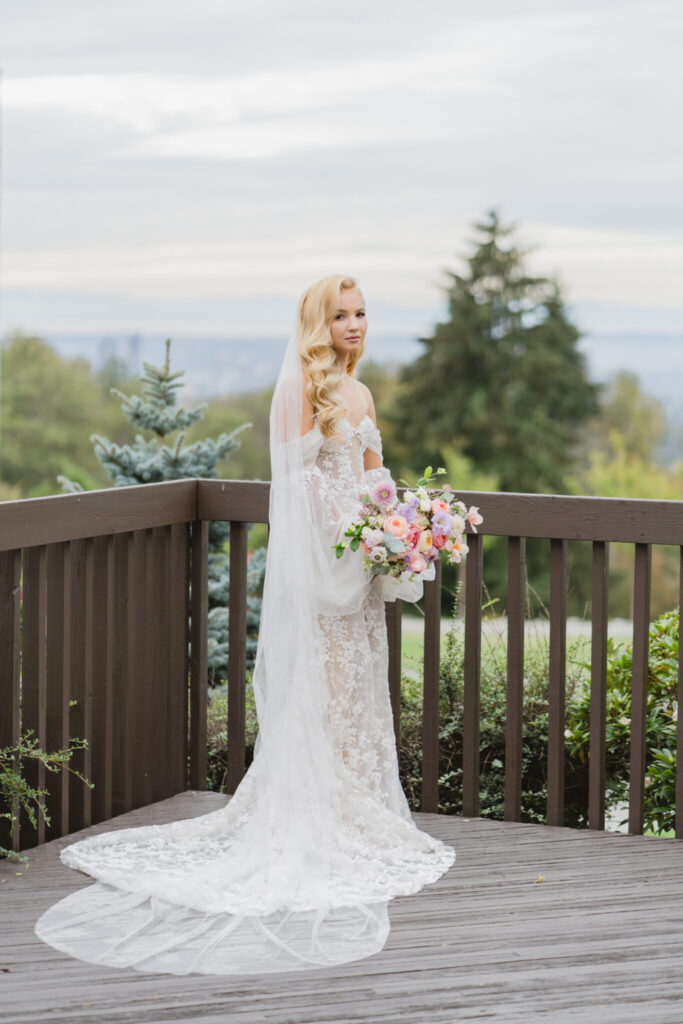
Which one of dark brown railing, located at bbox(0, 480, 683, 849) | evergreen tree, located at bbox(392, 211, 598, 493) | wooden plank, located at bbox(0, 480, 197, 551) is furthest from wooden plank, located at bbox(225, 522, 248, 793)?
evergreen tree, located at bbox(392, 211, 598, 493)

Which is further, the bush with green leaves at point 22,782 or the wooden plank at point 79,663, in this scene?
the wooden plank at point 79,663

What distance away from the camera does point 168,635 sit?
15.6 feet

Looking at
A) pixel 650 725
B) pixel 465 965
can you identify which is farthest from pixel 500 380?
pixel 465 965

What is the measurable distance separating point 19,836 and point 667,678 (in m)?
2.41

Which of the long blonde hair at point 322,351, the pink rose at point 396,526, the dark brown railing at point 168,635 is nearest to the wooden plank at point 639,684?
the dark brown railing at point 168,635

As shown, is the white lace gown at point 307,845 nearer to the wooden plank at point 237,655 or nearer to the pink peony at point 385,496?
the pink peony at point 385,496

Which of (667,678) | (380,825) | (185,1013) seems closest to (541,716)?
(667,678)

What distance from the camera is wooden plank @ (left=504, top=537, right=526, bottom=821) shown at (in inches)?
174

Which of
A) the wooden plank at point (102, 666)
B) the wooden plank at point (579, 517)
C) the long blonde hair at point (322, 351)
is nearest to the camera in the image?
the long blonde hair at point (322, 351)

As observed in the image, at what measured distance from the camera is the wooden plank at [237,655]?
15.6 ft

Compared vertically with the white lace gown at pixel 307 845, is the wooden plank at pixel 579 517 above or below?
above

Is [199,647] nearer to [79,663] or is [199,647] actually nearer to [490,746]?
[79,663]

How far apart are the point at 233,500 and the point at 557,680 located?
1370 mm

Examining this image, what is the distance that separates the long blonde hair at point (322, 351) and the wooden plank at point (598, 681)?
1061 mm
